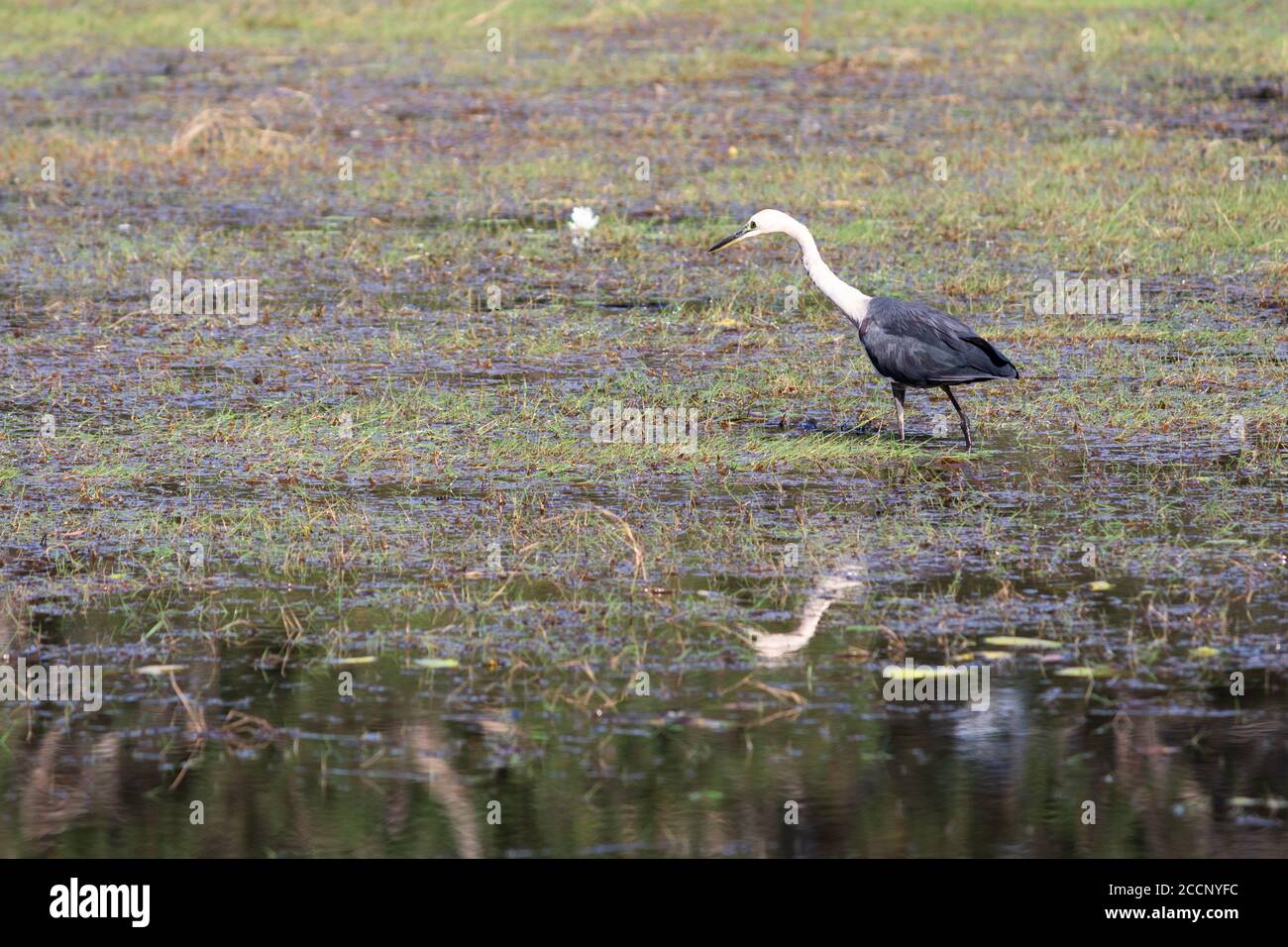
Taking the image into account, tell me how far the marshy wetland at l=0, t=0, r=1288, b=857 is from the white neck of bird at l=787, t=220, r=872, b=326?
575 mm

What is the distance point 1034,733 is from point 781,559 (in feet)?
5.71

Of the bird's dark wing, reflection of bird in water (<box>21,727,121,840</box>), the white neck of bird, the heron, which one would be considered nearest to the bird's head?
the white neck of bird

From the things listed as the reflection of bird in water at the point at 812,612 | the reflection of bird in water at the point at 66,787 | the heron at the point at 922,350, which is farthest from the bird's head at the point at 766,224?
the reflection of bird in water at the point at 66,787

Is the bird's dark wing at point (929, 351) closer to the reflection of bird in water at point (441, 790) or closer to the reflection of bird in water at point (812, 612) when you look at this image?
the reflection of bird in water at point (812, 612)

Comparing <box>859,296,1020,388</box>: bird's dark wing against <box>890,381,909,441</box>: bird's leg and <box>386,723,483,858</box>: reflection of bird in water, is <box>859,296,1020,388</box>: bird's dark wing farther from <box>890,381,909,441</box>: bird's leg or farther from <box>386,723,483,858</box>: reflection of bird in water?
<box>386,723,483,858</box>: reflection of bird in water

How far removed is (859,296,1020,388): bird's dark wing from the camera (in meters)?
8.91

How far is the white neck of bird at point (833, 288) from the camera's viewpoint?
945cm

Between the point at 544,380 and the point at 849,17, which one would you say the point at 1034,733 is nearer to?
the point at 544,380

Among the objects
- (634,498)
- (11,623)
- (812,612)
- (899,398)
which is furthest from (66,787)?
(899,398)

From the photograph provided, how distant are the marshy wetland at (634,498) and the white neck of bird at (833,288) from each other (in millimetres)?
575

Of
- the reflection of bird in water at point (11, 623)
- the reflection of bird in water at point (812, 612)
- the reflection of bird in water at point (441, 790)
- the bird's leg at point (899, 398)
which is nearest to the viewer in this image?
the reflection of bird in water at point (441, 790)

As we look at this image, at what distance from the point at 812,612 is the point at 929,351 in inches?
93.3

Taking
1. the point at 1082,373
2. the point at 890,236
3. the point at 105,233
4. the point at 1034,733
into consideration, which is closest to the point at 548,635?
the point at 1034,733

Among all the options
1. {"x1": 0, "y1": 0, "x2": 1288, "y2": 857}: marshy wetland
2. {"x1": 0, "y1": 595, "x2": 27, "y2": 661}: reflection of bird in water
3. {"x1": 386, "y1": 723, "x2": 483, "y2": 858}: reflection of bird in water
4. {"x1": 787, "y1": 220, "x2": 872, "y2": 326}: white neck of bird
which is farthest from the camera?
{"x1": 787, "y1": 220, "x2": 872, "y2": 326}: white neck of bird
